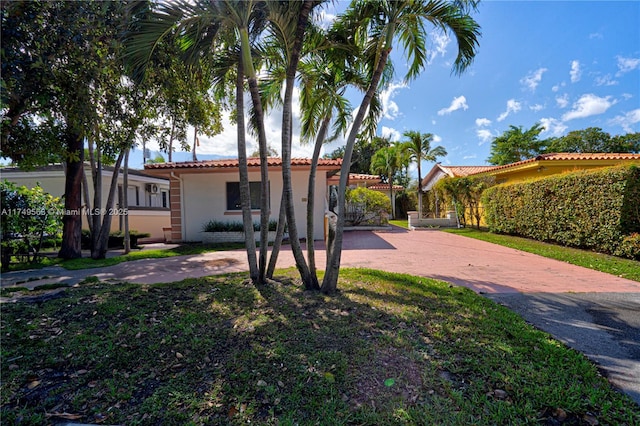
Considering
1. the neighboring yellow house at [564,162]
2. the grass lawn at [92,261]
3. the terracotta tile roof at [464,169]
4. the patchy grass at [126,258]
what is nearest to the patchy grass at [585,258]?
the neighboring yellow house at [564,162]

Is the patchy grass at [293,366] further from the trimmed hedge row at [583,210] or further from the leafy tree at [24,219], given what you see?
the trimmed hedge row at [583,210]

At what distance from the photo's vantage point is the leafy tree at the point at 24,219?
23.7ft

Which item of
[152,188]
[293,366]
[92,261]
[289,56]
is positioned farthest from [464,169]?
[293,366]

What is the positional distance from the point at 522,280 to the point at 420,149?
19.0m

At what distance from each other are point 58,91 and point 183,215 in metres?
8.99

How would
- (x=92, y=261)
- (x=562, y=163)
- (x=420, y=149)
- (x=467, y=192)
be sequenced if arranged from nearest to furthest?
(x=92, y=261) < (x=562, y=163) < (x=467, y=192) < (x=420, y=149)

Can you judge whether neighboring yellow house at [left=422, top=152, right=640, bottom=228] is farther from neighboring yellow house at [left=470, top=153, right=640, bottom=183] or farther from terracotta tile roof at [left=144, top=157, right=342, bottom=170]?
terracotta tile roof at [left=144, top=157, right=342, bottom=170]

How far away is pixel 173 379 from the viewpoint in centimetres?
247

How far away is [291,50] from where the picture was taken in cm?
430

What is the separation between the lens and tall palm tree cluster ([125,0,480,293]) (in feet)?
13.1

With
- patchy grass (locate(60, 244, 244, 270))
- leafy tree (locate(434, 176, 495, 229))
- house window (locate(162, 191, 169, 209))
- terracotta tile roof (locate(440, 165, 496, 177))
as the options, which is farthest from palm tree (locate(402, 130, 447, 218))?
house window (locate(162, 191, 169, 209))

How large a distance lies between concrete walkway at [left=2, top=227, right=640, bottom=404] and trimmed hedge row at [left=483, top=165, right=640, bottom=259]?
73.3 inches

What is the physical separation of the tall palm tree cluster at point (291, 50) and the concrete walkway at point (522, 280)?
2827 millimetres

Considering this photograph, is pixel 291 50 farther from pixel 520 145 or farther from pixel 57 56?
pixel 520 145
